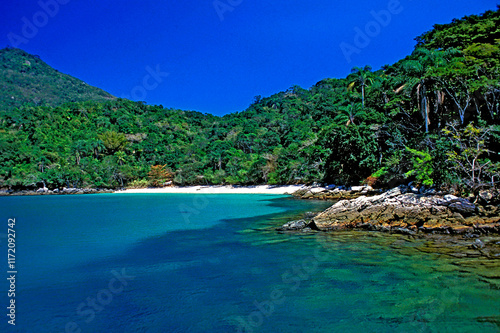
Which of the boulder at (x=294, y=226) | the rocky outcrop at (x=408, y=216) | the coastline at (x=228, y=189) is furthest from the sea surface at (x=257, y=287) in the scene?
the coastline at (x=228, y=189)

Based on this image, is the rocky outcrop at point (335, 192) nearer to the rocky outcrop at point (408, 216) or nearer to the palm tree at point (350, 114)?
the palm tree at point (350, 114)

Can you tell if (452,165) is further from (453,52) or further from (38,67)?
(38,67)

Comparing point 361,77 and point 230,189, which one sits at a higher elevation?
point 361,77

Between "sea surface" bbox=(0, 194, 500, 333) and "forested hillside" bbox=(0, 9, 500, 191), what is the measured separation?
7.79 metres

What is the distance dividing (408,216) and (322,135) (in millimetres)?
26671

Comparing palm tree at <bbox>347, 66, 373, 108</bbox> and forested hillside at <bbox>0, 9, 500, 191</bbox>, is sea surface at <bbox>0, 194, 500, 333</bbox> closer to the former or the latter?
forested hillside at <bbox>0, 9, 500, 191</bbox>

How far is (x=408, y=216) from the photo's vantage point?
43.2ft

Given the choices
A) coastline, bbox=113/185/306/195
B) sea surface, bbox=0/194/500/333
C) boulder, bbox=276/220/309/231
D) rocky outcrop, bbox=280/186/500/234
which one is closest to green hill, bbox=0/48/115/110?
coastline, bbox=113/185/306/195

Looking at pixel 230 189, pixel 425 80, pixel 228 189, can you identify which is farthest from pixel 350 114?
pixel 228 189

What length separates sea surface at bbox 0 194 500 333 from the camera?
5699 millimetres

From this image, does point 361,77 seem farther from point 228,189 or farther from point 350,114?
point 228,189

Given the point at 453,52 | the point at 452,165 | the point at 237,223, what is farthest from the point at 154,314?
the point at 453,52

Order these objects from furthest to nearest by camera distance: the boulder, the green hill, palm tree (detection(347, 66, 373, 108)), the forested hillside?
1. the green hill
2. palm tree (detection(347, 66, 373, 108))
3. the forested hillside
4. the boulder

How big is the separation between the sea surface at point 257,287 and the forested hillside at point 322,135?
7.79 m
